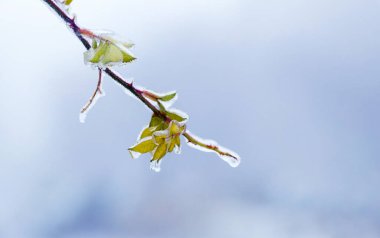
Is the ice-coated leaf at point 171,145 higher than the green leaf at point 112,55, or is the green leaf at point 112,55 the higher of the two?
the green leaf at point 112,55

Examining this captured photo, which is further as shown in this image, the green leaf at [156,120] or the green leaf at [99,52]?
the green leaf at [156,120]

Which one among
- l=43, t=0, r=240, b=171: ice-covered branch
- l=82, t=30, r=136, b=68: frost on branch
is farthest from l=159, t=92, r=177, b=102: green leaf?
l=82, t=30, r=136, b=68: frost on branch

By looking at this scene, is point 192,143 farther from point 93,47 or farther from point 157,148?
point 93,47

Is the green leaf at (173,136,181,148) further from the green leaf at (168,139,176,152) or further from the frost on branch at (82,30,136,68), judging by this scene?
the frost on branch at (82,30,136,68)

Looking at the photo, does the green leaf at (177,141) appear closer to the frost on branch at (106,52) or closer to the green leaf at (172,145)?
the green leaf at (172,145)

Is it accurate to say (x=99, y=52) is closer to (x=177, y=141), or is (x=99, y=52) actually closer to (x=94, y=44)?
(x=94, y=44)

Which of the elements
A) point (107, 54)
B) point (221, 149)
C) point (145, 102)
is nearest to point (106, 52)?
point (107, 54)

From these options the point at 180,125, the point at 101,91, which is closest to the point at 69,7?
the point at 101,91

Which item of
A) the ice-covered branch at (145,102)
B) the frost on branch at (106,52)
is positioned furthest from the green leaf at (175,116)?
the frost on branch at (106,52)
